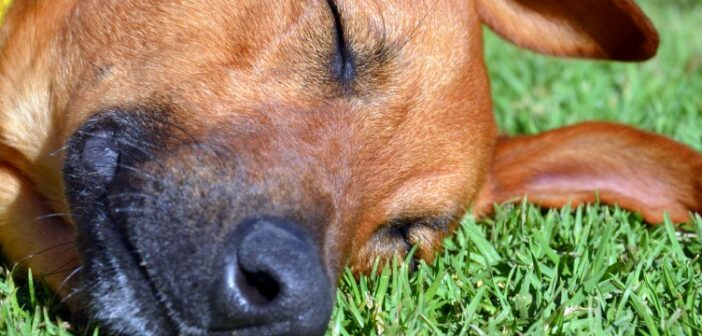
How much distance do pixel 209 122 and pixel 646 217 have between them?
226cm

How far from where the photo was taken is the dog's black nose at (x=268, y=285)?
2812 millimetres

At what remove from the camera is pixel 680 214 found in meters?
4.50

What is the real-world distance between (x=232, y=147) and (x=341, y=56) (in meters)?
0.69

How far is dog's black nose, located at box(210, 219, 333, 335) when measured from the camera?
2.81 meters

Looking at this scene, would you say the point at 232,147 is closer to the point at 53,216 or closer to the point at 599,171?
the point at 53,216

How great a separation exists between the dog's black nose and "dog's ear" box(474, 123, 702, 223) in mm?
1723

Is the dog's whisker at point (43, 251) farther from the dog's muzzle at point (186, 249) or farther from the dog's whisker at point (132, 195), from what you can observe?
the dog's whisker at point (132, 195)

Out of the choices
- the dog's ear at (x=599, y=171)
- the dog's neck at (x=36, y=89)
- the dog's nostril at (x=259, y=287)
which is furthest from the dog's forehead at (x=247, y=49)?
the dog's ear at (x=599, y=171)

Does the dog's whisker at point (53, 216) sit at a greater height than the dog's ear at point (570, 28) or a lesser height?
lesser

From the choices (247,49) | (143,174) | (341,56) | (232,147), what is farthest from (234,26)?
(143,174)

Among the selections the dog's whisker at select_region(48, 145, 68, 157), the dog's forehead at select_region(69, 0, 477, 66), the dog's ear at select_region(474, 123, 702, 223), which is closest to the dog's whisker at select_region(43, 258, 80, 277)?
the dog's whisker at select_region(48, 145, 68, 157)

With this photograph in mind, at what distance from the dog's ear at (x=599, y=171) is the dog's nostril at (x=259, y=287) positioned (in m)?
1.83

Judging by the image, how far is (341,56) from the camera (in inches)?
143

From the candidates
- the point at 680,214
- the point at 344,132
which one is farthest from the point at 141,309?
the point at 680,214
